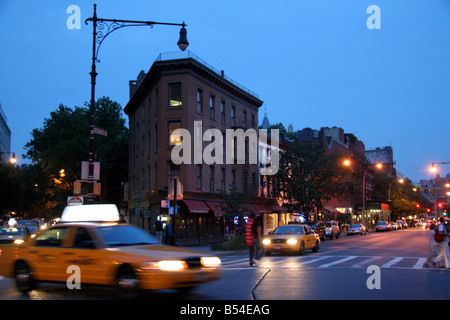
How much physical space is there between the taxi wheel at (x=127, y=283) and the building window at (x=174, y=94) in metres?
29.5

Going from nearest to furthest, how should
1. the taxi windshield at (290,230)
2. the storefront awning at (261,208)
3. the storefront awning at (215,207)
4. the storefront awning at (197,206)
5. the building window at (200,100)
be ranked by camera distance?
the taxi windshield at (290,230)
the storefront awning at (197,206)
the storefront awning at (215,207)
the building window at (200,100)
the storefront awning at (261,208)

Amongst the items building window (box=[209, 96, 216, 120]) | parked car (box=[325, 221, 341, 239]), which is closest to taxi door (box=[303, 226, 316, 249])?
building window (box=[209, 96, 216, 120])

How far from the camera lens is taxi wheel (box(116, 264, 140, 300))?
334 inches

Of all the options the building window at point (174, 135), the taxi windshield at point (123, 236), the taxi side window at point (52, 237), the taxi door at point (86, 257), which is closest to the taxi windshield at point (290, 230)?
the building window at point (174, 135)

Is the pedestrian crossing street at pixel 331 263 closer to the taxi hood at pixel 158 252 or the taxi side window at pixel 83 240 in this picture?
the taxi hood at pixel 158 252

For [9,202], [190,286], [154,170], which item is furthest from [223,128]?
[190,286]

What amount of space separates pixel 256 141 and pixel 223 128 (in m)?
5.75

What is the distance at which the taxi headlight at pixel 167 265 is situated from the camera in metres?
8.45

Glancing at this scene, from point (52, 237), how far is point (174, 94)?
28348 millimetres

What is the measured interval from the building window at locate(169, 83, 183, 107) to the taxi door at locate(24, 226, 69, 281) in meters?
27.8

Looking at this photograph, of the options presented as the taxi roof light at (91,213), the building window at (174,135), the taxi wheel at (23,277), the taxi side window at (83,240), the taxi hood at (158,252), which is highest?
the building window at (174,135)

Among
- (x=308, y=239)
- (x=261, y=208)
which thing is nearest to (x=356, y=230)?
(x=261, y=208)

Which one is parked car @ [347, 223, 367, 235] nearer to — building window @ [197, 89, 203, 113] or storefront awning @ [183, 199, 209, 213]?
Answer: storefront awning @ [183, 199, 209, 213]
